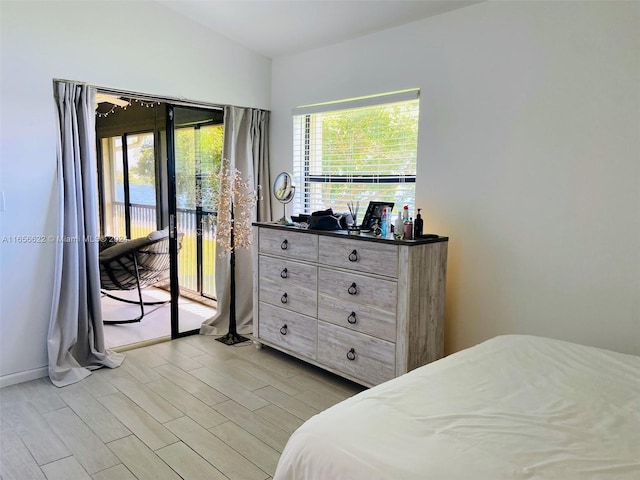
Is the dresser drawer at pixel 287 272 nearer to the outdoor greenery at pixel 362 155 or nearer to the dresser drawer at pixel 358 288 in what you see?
the dresser drawer at pixel 358 288

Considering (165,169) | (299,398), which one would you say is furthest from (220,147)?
(299,398)

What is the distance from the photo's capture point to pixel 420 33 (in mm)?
3174

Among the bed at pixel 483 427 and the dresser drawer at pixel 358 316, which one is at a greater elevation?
the bed at pixel 483 427

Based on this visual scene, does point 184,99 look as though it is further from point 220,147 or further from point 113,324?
point 113,324

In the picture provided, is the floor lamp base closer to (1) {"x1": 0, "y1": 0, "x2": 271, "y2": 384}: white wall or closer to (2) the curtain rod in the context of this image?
(1) {"x1": 0, "y1": 0, "x2": 271, "y2": 384}: white wall

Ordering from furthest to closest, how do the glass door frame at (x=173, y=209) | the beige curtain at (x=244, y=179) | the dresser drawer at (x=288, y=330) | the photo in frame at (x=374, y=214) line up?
1. the beige curtain at (x=244, y=179)
2. the glass door frame at (x=173, y=209)
3. the dresser drawer at (x=288, y=330)
4. the photo in frame at (x=374, y=214)

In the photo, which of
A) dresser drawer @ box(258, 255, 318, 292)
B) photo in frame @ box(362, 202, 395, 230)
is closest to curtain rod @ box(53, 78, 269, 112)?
dresser drawer @ box(258, 255, 318, 292)

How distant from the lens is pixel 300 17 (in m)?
3.39

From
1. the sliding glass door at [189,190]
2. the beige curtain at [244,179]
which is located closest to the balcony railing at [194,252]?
the sliding glass door at [189,190]

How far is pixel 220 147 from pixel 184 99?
1.81ft

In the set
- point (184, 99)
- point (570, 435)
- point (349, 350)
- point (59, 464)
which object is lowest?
point (59, 464)

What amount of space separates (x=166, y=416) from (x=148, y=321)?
2.03m

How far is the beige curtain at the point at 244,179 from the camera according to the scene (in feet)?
13.8

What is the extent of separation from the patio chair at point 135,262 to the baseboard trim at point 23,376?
1.26m
